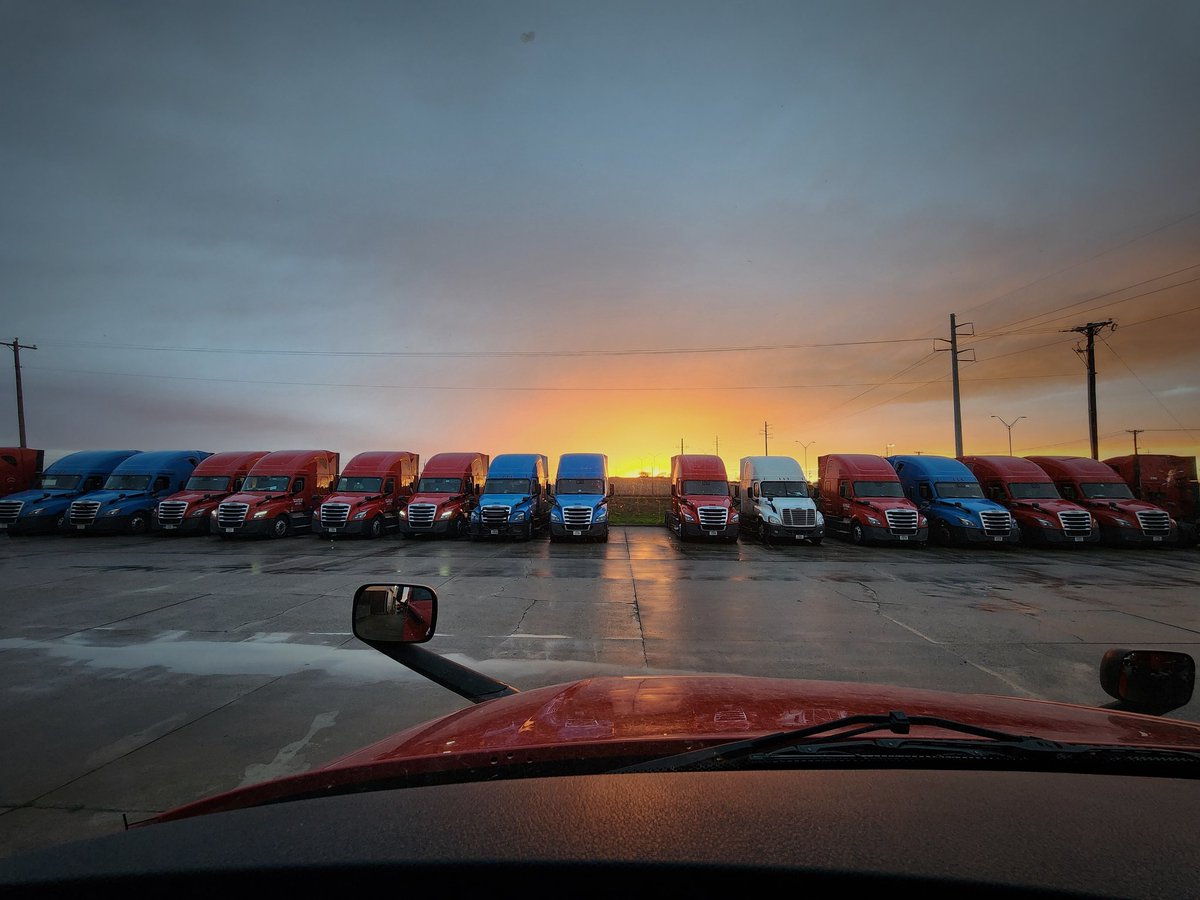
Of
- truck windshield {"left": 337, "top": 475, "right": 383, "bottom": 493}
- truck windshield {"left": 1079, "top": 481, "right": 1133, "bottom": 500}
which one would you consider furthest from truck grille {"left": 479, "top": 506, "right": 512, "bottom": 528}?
truck windshield {"left": 1079, "top": 481, "right": 1133, "bottom": 500}

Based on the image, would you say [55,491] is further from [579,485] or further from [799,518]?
[799,518]

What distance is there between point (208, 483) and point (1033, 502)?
32385mm

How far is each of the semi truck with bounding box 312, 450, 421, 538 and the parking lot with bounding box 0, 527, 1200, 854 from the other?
606 centimetres

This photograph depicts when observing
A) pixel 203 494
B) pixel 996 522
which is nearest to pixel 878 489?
pixel 996 522

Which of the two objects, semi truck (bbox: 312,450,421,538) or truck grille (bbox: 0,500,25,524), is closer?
semi truck (bbox: 312,450,421,538)

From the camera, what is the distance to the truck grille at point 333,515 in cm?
2252

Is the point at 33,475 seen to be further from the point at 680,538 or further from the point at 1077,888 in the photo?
the point at 1077,888

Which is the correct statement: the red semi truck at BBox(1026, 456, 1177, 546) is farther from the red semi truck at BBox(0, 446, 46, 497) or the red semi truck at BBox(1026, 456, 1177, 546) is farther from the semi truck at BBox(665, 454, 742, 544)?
the red semi truck at BBox(0, 446, 46, 497)

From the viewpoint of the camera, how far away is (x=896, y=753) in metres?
1.61

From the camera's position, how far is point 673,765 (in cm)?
153

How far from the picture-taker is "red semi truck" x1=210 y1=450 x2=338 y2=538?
21.7 meters

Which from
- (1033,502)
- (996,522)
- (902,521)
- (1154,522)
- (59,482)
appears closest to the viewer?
(996,522)

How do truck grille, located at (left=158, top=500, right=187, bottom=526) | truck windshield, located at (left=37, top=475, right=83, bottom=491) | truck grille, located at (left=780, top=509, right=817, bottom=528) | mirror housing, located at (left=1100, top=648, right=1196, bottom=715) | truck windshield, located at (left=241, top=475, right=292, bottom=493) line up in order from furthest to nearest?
truck windshield, located at (left=37, top=475, right=83, bottom=491), truck windshield, located at (left=241, top=475, right=292, bottom=493), truck grille, located at (left=158, top=500, right=187, bottom=526), truck grille, located at (left=780, top=509, right=817, bottom=528), mirror housing, located at (left=1100, top=648, right=1196, bottom=715)

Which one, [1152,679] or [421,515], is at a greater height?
[1152,679]
